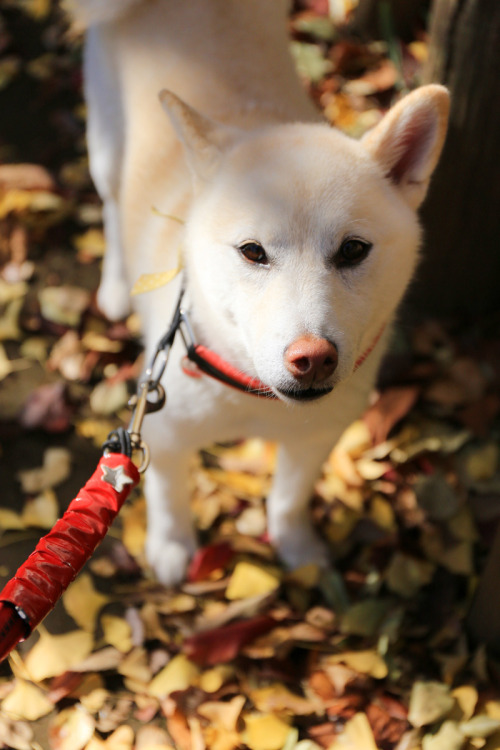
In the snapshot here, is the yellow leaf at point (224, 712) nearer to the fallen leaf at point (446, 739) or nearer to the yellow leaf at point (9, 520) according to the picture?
the fallen leaf at point (446, 739)

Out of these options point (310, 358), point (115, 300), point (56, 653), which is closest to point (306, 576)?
point (56, 653)

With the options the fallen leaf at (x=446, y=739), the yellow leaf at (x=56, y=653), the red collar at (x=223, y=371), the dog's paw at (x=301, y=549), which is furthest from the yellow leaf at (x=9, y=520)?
the fallen leaf at (x=446, y=739)

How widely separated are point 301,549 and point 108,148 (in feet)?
5.54

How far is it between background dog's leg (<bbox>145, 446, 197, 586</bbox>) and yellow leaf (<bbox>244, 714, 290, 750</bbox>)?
53 cm

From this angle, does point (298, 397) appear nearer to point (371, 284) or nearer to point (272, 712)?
point (371, 284)

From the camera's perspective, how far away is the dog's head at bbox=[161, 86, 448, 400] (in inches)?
56.7

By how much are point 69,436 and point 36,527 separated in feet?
1.40

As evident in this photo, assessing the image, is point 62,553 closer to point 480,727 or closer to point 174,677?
point 174,677

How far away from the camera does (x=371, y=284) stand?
5.17 feet

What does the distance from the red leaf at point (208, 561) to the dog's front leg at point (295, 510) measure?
0.64ft

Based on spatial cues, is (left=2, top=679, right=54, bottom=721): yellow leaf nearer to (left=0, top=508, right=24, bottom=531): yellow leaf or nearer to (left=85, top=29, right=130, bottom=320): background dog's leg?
(left=0, top=508, right=24, bottom=531): yellow leaf

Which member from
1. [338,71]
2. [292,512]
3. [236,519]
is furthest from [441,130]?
[338,71]

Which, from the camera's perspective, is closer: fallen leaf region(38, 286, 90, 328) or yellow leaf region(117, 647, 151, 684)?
yellow leaf region(117, 647, 151, 684)

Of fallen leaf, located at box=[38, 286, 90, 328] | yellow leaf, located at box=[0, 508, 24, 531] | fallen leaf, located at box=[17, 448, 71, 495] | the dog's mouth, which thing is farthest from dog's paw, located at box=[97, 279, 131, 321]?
the dog's mouth
